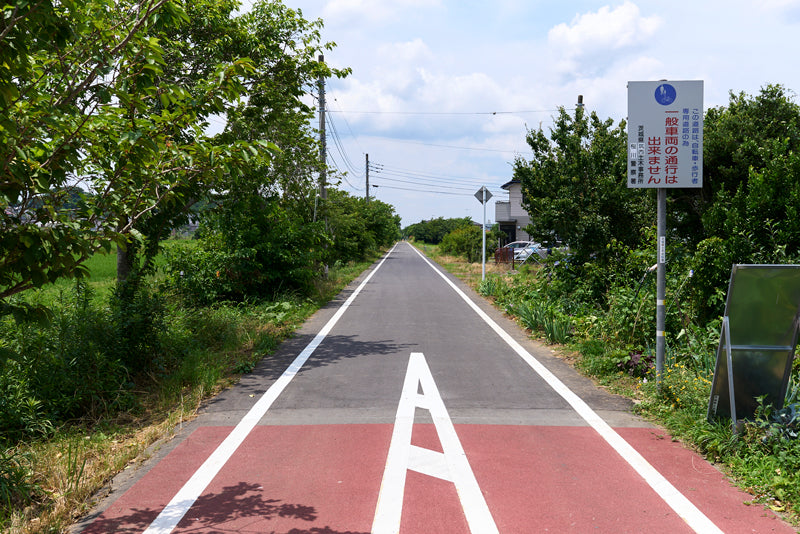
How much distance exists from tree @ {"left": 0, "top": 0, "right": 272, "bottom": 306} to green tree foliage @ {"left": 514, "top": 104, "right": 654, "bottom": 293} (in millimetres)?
8031

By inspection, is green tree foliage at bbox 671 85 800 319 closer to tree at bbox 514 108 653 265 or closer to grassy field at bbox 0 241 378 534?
tree at bbox 514 108 653 265

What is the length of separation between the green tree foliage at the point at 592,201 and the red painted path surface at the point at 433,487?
632 centimetres

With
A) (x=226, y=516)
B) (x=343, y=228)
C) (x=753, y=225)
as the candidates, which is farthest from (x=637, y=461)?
(x=343, y=228)

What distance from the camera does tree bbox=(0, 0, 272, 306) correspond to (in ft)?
10.5

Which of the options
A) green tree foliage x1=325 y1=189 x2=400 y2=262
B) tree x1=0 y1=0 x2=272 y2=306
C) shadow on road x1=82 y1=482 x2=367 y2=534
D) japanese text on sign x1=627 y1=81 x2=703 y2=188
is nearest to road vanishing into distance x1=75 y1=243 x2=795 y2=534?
shadow on road x1=82 y1=482 x2=367 y2=534

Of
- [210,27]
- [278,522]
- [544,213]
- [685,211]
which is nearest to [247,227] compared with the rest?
[210,27]

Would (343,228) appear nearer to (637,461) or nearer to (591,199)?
(591,199)

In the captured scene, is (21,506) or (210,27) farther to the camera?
(210,27)

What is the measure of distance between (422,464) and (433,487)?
0.40 m

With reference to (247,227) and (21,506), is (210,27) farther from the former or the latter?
(21,506)

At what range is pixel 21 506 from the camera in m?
3.79

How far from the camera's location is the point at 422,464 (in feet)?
14.7

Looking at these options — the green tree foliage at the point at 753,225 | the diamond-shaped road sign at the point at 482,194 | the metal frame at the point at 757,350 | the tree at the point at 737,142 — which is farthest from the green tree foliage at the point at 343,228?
the metal frame at the point at 757,350

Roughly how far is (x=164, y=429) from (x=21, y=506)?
1.59 metres
